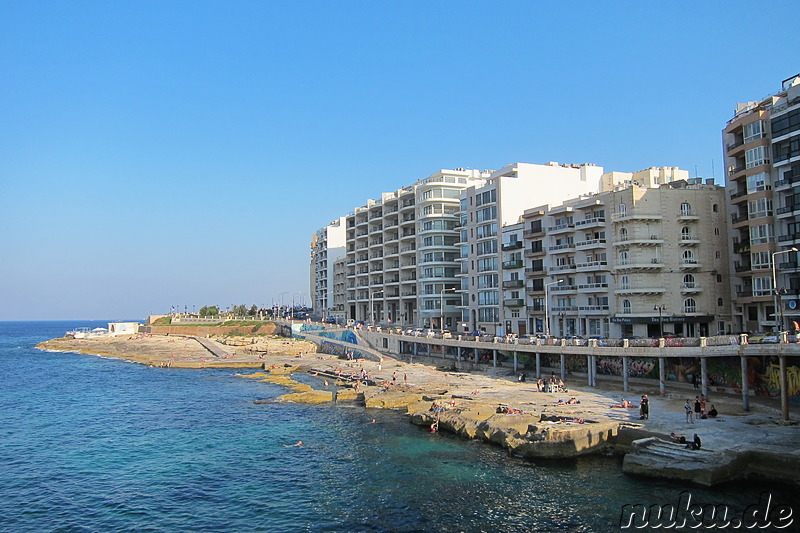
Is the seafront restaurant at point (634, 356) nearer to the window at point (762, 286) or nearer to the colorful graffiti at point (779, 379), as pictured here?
the colorful graffiti at point (779, 379)

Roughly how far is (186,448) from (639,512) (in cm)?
3316

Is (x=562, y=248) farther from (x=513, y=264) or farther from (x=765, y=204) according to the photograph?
(x=765, y=204)

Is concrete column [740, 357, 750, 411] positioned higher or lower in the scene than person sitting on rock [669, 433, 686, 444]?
higher

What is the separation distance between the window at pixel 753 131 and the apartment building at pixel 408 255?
51.5 metres

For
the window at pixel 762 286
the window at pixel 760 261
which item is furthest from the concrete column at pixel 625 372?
the window at pixel 760 261

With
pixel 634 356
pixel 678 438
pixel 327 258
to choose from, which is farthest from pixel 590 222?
pixel 327 258

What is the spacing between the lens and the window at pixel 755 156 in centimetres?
5888

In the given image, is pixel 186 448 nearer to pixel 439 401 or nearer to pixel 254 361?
pixel 439 401

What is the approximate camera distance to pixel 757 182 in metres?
59.4

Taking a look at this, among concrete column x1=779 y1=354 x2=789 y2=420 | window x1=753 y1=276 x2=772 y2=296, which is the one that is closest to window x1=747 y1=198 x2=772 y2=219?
window x1=753 y1=276 x2=772 y2=296

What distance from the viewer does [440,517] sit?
99.4 ft

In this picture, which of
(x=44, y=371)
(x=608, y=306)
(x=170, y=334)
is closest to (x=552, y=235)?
(x=608, y=306)

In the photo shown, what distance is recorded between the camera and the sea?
30.8m

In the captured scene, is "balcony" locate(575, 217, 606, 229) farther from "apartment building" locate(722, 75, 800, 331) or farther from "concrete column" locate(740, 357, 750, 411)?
"concrete column" locate(740, 357, 750, 411)
